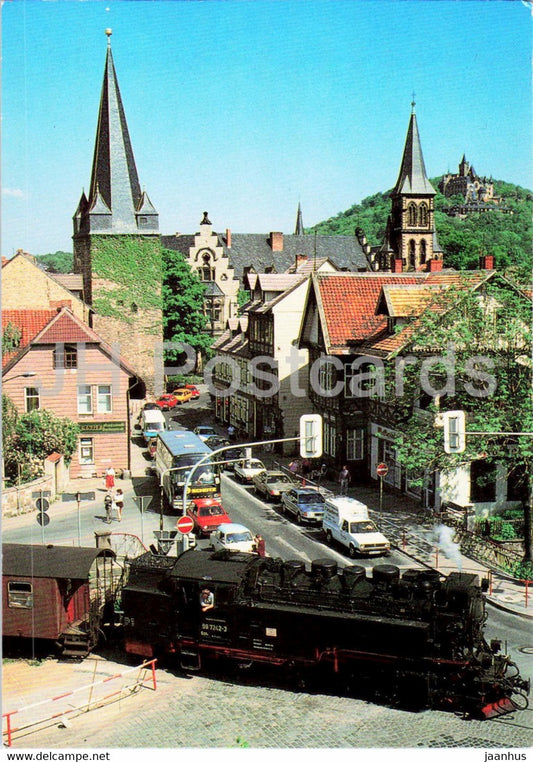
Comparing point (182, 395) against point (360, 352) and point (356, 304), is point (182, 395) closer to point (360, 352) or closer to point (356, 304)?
point (356, 304)

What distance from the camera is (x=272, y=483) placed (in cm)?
3984

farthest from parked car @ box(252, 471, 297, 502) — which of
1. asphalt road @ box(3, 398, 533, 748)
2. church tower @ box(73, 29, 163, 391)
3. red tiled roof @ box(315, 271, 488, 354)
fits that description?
church tower @ box(73, 29, 163, 391)

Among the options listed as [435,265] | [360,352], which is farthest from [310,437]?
[435,265]

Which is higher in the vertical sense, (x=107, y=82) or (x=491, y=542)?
(x=107, y=82)

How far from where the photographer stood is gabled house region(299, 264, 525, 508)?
3816 centimetres

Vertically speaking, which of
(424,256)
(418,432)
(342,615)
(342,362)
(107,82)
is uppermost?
(107,82)

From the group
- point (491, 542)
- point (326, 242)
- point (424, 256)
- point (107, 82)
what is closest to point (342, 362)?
point (491, 542)

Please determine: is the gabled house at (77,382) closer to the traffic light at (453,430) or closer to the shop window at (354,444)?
the shop window at (354,444)

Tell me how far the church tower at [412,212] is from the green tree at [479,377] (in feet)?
146

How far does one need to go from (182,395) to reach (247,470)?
2694cm

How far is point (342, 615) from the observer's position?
17.7 meters

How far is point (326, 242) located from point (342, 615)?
284 feet
